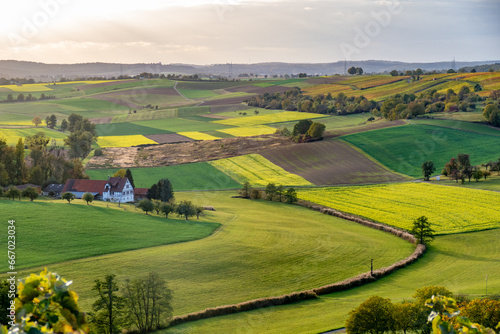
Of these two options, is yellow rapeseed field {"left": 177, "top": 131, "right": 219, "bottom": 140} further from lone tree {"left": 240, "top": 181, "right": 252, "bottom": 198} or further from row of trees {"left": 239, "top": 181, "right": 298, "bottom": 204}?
row of trees {"left": 239, "top": 181, "right": 298, "bottom": 204}

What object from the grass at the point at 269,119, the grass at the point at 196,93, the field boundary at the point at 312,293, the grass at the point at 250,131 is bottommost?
the field boundary at the point at 312,293

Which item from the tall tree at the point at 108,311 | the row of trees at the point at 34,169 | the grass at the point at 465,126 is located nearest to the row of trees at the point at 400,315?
the tall tree at the point at 108,311

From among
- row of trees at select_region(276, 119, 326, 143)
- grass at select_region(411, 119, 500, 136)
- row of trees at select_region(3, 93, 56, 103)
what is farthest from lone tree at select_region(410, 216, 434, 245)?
row of trees at select_region(3, 93, 56, 103)

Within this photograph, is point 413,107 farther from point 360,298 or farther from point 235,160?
point 360,298

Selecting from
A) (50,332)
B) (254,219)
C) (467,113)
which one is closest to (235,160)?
(254,219)

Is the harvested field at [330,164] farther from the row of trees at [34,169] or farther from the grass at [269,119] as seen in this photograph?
the row of trees at [34,169]

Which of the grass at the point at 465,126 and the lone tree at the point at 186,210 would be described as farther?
the grass at the point at 465,126

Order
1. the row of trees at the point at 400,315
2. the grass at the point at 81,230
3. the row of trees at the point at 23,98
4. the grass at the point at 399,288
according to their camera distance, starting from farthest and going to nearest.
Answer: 1. the row of trees at the point at 23,98
2. the grass at the point at 81,230
3. the grass at the point at 399,288
4. the row of trees at the point at 400,315
